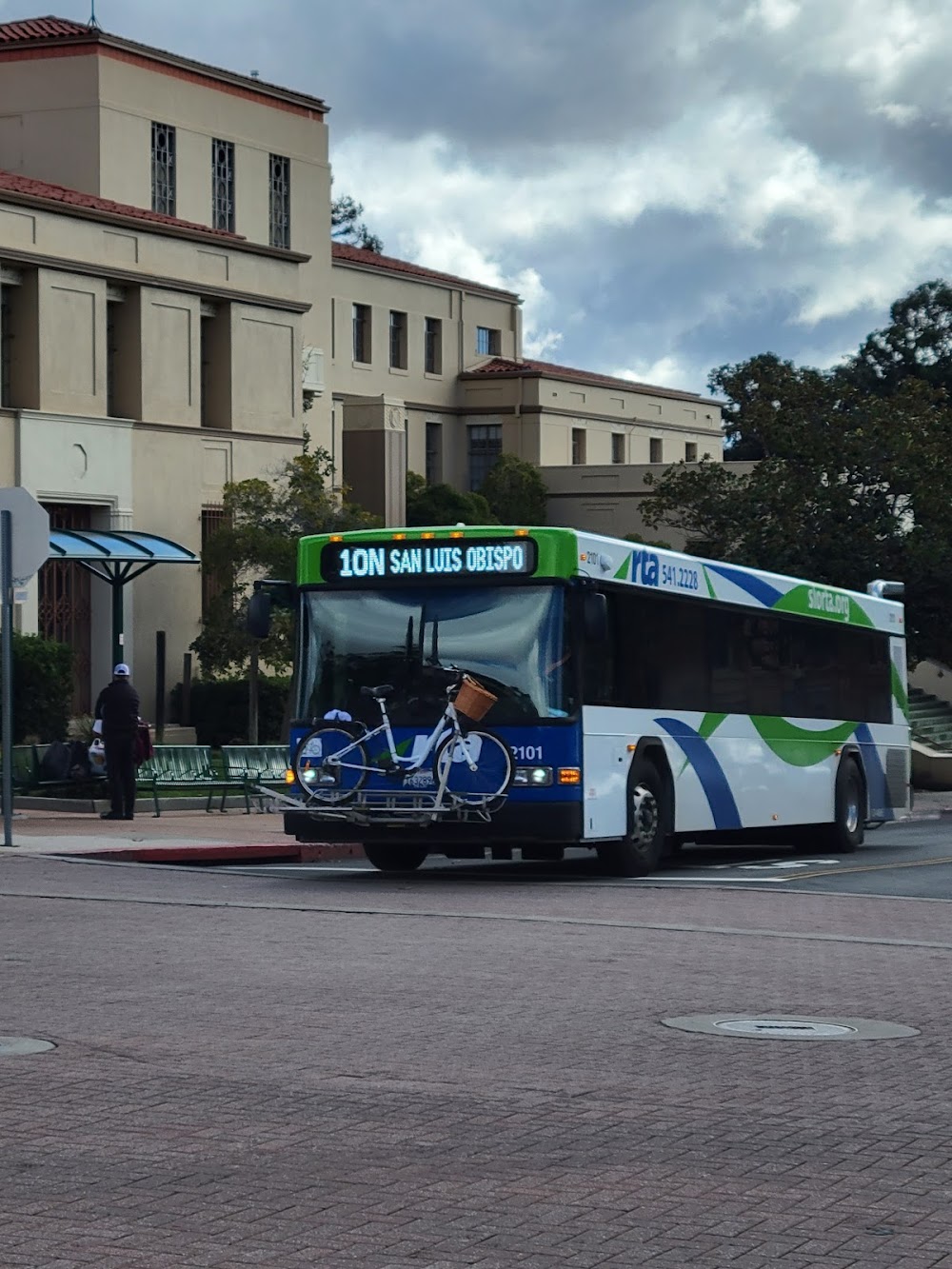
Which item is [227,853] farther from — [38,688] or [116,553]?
[116,553]

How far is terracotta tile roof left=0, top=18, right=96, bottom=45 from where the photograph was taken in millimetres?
50156

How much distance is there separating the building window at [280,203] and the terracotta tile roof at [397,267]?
15345 mm

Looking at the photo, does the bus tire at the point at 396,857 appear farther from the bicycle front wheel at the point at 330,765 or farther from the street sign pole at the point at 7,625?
the street sign pole at the point at 7,625

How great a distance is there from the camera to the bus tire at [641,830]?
19281 millimetres

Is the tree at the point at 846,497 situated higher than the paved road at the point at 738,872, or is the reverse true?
the tree at the point at 846,497

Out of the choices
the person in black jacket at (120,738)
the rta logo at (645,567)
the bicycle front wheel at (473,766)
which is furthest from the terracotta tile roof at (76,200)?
the bicycle front wheel at (473,766)

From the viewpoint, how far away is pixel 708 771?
21.1 m

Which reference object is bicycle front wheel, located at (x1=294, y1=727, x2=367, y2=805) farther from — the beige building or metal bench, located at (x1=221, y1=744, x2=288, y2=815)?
the beige building

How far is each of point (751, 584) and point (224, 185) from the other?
3328 cm

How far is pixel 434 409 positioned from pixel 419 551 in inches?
2276

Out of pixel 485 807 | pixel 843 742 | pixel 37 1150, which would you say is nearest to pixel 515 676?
pixel 485 807

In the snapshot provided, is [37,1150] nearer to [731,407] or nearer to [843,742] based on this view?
[843,742]

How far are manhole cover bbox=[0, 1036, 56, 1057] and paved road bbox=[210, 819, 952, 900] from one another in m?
9.04

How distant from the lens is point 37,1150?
7.15 m
